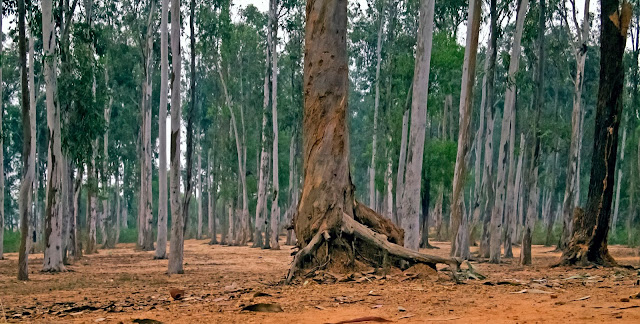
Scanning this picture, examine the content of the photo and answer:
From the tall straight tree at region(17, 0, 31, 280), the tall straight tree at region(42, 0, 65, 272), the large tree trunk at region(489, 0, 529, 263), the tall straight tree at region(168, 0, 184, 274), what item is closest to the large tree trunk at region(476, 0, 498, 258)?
the large tree trunk at region(489, 0, 529, 263)

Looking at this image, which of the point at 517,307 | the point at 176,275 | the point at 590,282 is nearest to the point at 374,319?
the point at 517,307

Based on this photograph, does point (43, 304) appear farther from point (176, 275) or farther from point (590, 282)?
point (590, 282)

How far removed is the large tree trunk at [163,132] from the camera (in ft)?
66.1

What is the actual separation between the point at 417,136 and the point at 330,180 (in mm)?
5994

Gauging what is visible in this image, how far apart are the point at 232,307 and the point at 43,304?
122 inches

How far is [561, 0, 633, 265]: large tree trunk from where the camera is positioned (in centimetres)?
1173

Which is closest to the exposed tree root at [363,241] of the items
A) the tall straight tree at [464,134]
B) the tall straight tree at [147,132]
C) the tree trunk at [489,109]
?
the tall straight tree at [464,134]

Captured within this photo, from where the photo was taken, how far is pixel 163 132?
872 inches

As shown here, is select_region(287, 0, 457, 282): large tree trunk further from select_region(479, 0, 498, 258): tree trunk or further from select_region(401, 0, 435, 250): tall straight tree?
select_region(479, 0, 498, 258): tree trunk

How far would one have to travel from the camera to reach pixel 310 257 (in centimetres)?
972

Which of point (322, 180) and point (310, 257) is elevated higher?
point (322, 180)

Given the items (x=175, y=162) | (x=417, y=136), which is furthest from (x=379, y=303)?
(x=417, y=136)

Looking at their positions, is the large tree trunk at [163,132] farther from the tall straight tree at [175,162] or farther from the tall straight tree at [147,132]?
the tall straight tree at [147,132]

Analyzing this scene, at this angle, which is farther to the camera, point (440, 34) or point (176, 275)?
point (440, 34)
